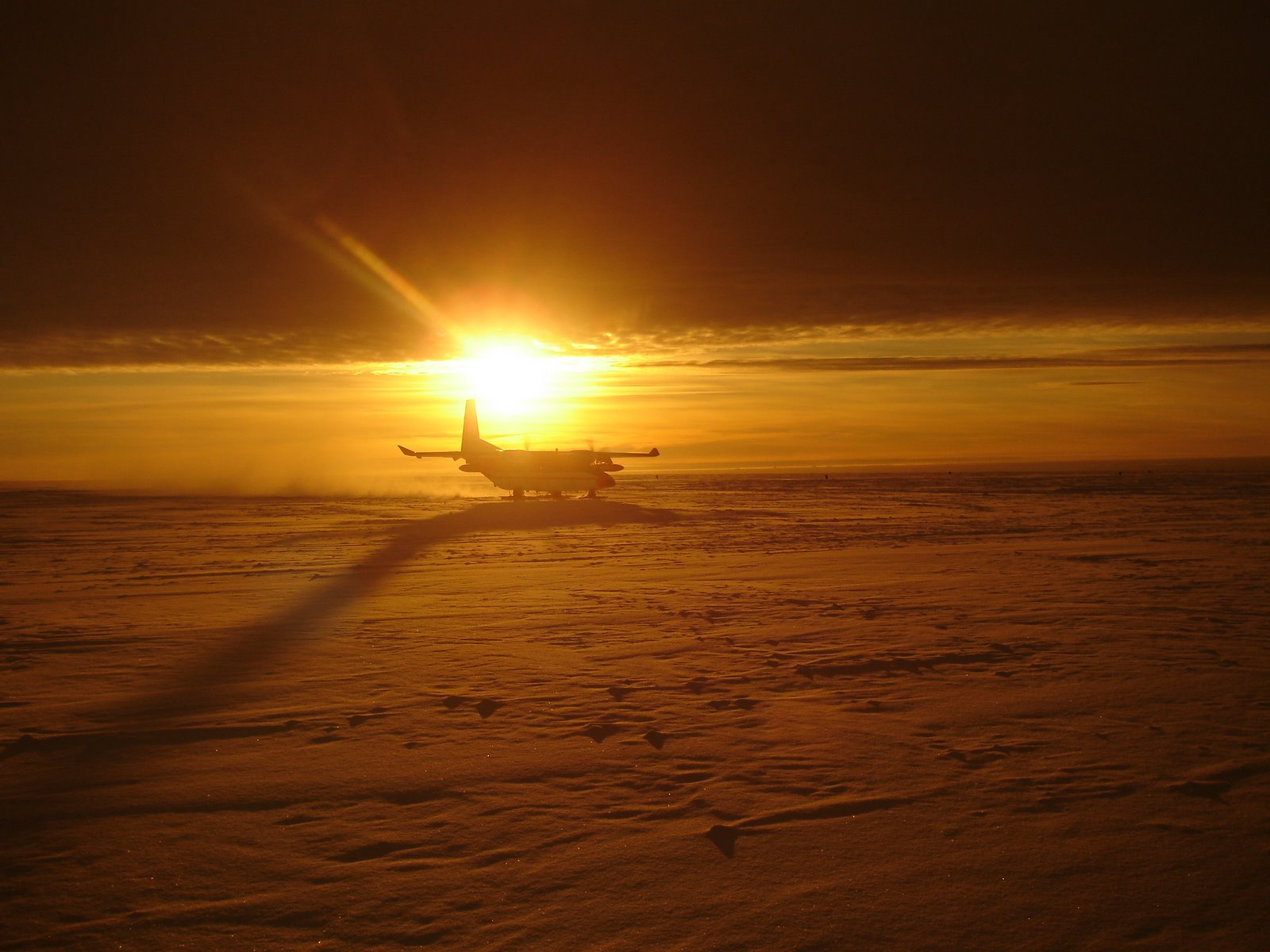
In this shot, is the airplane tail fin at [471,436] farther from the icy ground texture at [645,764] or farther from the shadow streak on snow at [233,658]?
the icy ground texture at [645,764]

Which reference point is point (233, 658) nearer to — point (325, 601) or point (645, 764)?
point (325, 601)

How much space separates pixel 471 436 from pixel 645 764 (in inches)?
1696

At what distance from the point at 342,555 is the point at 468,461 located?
76.7 feet

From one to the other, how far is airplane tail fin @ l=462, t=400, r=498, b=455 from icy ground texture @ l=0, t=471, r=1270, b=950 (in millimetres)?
30184

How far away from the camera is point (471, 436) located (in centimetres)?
4853

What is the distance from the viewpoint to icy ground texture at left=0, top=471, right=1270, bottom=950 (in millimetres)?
4629

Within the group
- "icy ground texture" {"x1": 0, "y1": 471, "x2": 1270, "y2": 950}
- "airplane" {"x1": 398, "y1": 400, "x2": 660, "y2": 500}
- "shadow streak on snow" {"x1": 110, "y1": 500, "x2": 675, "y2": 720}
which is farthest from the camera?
"airplane" {"x1": 398, "y1": 400, "x2": 660, "y2": 500}

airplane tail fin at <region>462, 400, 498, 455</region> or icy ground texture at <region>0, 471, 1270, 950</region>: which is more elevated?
airplane tail fin at <region>462, 400, 498, 455</region>

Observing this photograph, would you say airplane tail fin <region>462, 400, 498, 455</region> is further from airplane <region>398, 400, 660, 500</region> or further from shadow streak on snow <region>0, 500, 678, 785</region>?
shadow streak on snow <region>0, 500, 678, 785</region>

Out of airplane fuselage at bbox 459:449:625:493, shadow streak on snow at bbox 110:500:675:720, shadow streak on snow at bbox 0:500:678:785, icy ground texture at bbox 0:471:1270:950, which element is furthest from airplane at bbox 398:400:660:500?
icy ground texture at bbox 0:471:1270:950

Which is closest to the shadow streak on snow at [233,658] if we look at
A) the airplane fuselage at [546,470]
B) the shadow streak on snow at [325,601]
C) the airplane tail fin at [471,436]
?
the shadow streak on snow at [325,601]

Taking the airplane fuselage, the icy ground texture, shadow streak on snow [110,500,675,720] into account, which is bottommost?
shadow streak on snow [110,500,675,720]

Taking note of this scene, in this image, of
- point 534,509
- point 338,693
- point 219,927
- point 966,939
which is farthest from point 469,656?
point 534,509

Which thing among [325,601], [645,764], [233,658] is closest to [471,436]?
[325,601]
